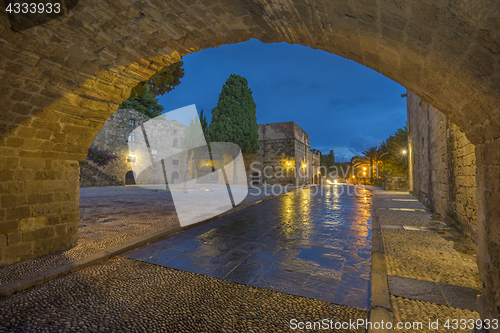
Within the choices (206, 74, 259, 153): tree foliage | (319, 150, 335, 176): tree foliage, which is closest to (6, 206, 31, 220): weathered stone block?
(206, 74, 259, 153): tree foliage

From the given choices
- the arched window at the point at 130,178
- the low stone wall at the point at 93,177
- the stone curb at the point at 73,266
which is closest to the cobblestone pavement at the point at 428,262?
the stone curb at the point at 73,266

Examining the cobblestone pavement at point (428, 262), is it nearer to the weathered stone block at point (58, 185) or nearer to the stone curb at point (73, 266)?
the stone curb at point (73, 266)

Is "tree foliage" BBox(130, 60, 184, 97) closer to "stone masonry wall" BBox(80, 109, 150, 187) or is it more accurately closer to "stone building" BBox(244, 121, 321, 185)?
"stone masonry wall" BBox(80, 109, 150, 187)

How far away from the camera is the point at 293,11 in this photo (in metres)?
1.73

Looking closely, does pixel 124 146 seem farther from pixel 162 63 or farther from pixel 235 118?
pixel 162 63

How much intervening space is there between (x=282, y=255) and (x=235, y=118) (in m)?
17.8

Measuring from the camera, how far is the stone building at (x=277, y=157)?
2264 centimetres

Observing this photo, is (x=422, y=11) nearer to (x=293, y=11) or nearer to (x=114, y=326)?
(x=293, y=11)

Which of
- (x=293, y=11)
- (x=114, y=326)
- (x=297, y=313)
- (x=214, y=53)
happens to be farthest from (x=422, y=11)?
(x=214, y=53)

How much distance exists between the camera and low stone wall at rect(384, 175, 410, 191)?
15.7m

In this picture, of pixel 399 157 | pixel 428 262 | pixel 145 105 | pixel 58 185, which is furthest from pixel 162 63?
pixel 145 105

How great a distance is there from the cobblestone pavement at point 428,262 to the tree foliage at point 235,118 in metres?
16.1

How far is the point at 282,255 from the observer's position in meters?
3.73

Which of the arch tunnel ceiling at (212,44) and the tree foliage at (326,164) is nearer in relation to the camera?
the arch tunnel ceiling at (212,44)
